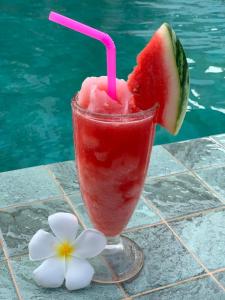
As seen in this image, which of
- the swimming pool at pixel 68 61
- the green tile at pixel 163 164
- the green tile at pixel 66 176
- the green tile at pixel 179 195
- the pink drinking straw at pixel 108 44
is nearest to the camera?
the pink drinking straw at pixel 108 44

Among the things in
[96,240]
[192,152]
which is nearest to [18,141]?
[192,152]

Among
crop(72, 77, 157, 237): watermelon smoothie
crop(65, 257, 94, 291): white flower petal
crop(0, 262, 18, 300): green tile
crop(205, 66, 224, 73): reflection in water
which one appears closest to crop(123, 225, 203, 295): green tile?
crop(65, 257, 94, 291): white flower petal

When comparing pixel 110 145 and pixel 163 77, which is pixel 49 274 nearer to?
pixel 110 145

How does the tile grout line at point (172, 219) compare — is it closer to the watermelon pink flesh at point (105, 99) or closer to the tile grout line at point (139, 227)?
the tile grout line at point (139, 227)

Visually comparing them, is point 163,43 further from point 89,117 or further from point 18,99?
point 18,99

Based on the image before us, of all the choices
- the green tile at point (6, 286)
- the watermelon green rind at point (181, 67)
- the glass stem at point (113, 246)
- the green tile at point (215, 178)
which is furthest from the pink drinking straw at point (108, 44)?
the green tile at point (215, 178)

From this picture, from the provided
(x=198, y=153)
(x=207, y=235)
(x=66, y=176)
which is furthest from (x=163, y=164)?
(x=207, y=235)

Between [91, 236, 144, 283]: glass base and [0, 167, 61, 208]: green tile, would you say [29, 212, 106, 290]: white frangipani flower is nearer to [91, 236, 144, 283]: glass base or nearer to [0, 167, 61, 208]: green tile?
[91, 236, 144, 283]: glass base

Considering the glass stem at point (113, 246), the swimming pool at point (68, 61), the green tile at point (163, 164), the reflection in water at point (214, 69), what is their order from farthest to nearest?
the reflection in water at point (214, 69) < the swimming pool at point (68, 61) < the green tile at point (163, 164) < the glass stem at point (113, 246)
